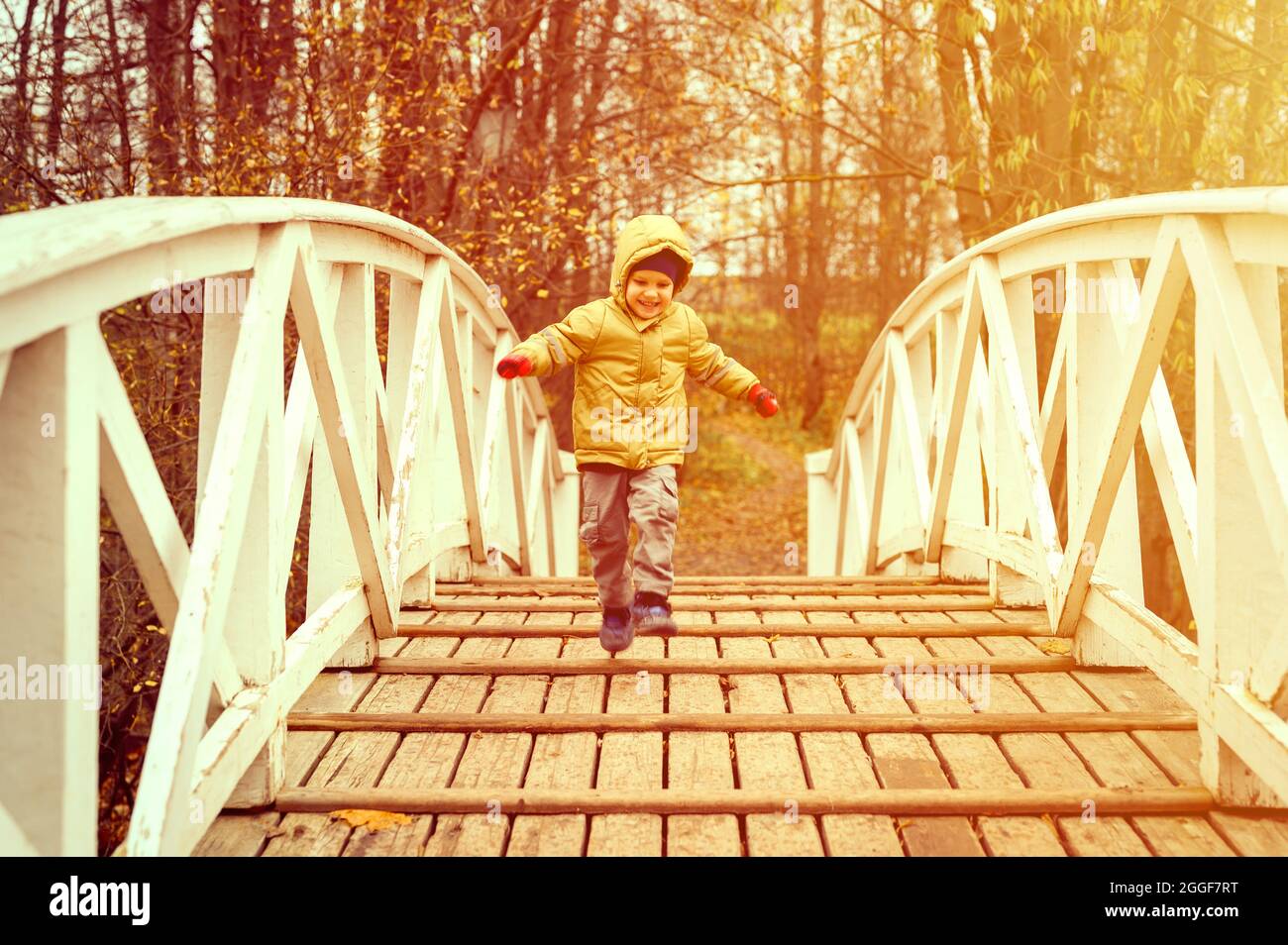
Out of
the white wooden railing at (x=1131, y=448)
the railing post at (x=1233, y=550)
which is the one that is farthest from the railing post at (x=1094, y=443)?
the railing post at (x=1233, y=550)

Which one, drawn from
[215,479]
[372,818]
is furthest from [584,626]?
[215,479]

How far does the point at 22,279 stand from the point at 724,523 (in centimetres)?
1298

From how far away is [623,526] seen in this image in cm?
379

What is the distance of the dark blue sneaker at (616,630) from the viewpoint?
3.65m

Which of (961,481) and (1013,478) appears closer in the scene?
(1013,478)

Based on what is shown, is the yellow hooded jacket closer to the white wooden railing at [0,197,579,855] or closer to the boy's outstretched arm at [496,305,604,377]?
the boy's outstretched arm at [496,305,604,377]

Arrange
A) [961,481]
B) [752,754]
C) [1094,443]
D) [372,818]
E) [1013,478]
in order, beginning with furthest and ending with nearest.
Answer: [961,481]
[1013,478]
[1094,443]
[752,754]
[372,818]

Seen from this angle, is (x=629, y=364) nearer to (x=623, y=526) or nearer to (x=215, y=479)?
(x=623, y=526)

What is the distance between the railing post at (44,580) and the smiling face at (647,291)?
2.15 meters

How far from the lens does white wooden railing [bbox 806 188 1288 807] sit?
2359mm

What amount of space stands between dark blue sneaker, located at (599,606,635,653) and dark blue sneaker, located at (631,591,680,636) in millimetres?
28

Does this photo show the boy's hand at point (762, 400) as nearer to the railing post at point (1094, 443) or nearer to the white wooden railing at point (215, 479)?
the railing post at point (1094, 443)

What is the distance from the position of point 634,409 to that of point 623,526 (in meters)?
0.37
